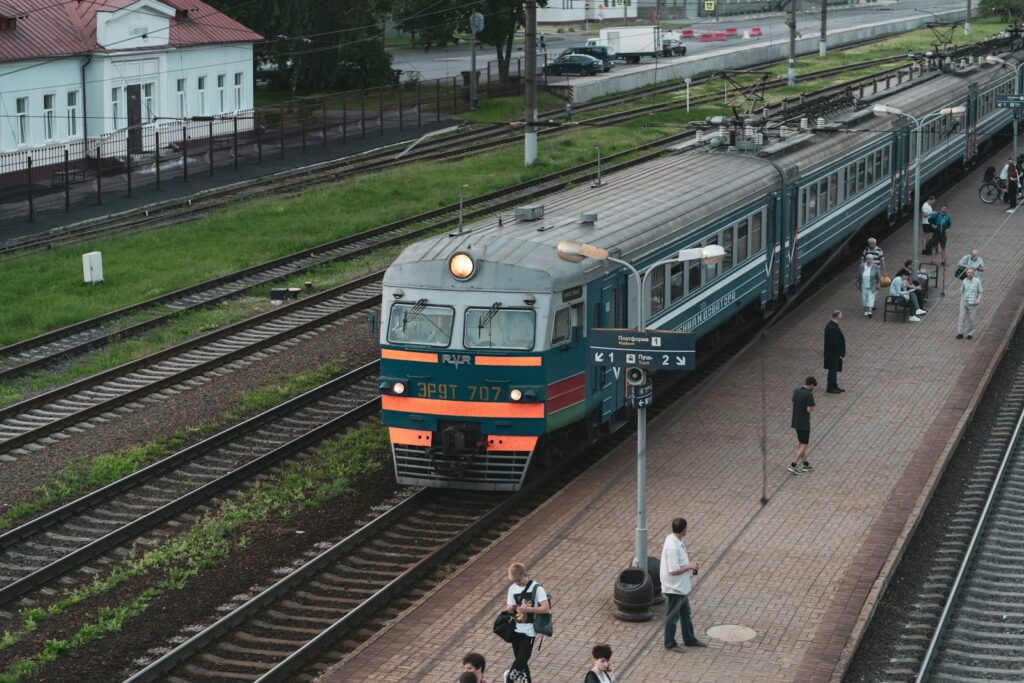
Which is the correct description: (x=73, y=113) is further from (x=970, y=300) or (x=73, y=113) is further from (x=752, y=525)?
(x=752, y=525)

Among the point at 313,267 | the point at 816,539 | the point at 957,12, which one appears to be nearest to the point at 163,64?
the point at 313,267

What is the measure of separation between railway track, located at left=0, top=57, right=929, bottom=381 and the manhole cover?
15.4m

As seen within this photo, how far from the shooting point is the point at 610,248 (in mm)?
21703

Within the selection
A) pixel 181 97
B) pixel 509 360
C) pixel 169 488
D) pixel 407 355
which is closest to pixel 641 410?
pixel 509 360

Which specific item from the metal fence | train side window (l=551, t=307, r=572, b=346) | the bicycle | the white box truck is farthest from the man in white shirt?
the white box truck

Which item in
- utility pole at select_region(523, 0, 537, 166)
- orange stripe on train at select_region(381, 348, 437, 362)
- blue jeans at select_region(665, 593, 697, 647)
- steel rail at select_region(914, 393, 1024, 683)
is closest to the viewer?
steel rail at select_region(914, 393, 1024, 683)

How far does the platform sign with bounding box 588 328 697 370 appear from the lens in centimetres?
1664

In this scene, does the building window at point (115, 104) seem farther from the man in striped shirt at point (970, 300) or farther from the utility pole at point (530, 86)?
the man in striped shirt at point (970, 300)

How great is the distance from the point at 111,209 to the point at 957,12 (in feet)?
301

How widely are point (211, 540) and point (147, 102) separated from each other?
37.7 meters

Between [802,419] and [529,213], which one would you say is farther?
[529,213]

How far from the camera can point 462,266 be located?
20.0 m

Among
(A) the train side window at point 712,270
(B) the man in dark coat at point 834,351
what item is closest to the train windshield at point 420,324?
(A) the train side window at point 712,270

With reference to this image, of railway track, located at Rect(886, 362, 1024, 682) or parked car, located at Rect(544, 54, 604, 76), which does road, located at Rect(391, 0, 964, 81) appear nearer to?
parked car, located at Rect(544, 54, 604, 76)
